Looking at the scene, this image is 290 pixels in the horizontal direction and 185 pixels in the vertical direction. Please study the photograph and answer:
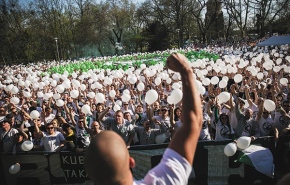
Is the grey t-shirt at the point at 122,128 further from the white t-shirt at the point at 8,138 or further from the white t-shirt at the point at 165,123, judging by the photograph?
the white t-shirt at the point at 8,138

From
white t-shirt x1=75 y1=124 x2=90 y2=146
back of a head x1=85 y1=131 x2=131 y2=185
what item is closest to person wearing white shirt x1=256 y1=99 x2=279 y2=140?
white t-shirt x1=75 y1=124 x2=90 y2=146

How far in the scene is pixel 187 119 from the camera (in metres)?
1.03

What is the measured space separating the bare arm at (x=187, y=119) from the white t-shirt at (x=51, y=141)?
405 cm

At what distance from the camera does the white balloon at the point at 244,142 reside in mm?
3668

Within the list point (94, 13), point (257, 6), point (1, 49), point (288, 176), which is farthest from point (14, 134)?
point (257, 6)

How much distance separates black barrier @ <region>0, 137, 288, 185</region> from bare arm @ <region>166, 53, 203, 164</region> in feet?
10.1

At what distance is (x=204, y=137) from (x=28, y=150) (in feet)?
11.7

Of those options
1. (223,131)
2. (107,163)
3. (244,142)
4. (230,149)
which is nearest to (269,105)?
(223,131)

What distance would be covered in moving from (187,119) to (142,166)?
3.34m

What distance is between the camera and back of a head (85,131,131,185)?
3.17ft

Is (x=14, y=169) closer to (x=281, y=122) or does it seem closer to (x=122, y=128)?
(x=122, y=128)

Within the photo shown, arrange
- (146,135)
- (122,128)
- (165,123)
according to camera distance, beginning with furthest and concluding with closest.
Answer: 1. (165,123)
2. (146,135)
3. (122,128)

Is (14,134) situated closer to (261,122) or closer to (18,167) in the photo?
(18,167)

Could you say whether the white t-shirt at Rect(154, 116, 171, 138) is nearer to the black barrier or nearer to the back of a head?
the black barrier
